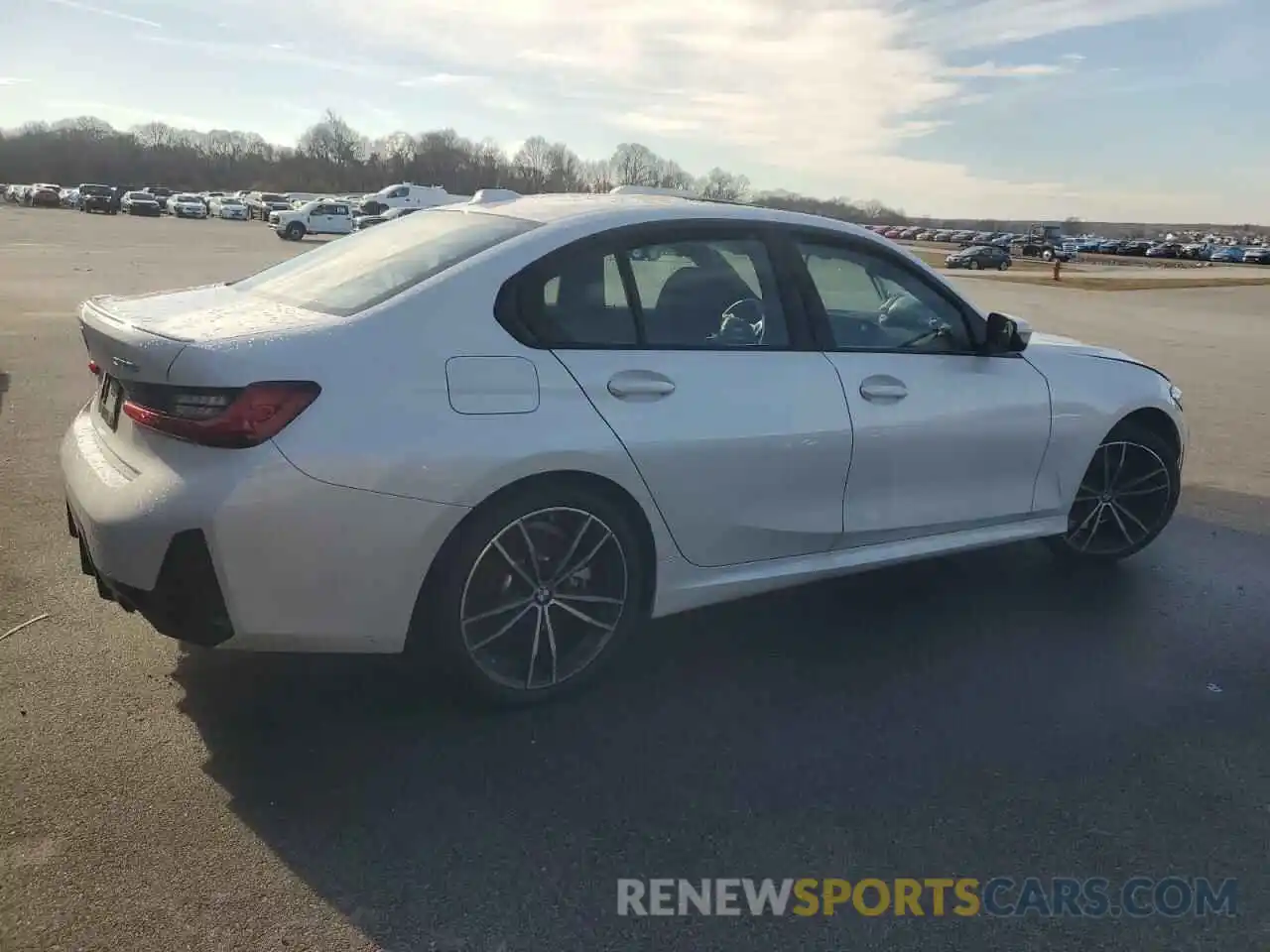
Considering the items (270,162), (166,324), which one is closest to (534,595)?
(166,324)

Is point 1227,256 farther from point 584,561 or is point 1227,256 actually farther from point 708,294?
point 584,561

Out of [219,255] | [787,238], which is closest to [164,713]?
[787,238]

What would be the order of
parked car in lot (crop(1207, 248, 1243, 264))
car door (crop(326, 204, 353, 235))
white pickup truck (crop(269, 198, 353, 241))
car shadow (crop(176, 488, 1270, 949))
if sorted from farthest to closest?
parked car in lot (crop(1207, 248, 1243, 264)) < car door (crop(326, 204, 353, 235)) < white pickup truck (crop(269, 198, 353, 241)) < car shadow (crop(176, 488, 1270, 949))

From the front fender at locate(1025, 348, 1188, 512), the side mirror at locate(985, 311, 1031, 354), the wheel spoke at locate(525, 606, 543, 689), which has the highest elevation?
the side mirror at locate(985, 311, 1031, 354)

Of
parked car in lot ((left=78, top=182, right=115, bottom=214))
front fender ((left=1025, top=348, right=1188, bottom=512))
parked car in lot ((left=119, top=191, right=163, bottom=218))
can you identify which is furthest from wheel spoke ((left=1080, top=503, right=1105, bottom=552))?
parked car in lot ((left=78, top=182, right=115, bottom=214))

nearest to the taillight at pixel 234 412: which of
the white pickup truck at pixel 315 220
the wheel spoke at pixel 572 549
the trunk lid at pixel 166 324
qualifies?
the trunk lid at pixel 166 324

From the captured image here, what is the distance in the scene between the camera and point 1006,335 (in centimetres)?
433

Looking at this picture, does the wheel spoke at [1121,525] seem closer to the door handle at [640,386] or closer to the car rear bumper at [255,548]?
the door handle at [640,386]

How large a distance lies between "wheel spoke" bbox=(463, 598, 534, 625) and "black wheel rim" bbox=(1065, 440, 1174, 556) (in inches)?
116

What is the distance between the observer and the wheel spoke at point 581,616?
345 cm

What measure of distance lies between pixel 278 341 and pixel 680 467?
53.6 inches

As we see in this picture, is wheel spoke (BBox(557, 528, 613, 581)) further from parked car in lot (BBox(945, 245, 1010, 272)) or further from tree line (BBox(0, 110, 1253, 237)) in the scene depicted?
tree line (BBox(0, 110, 1253, 237))

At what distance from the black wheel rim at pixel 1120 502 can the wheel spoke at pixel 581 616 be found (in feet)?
8.64

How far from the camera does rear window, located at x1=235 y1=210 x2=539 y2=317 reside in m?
3.37
